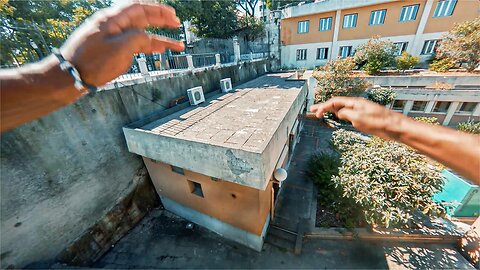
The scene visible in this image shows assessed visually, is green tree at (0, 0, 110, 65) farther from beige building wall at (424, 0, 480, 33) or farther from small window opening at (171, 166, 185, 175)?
beige building wall at (424, 0, 480, 33)

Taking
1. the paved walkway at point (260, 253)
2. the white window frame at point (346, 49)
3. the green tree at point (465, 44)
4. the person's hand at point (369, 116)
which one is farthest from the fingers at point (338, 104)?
the white window frame at point (346, 49)

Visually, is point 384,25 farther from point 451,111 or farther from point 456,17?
point 451,111

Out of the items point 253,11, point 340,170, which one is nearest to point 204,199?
point 340,170

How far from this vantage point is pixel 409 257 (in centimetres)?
520

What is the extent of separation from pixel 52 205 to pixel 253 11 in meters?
34.3

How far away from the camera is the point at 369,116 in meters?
1.32

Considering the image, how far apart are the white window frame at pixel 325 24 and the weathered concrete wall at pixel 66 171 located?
20806 millimetres

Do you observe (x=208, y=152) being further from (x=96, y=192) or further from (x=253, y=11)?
(x=253, y=11)

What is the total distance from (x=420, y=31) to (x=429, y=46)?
172cm

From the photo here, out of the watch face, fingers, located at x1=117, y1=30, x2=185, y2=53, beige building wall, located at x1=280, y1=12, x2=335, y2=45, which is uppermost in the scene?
beige building wall, located at x1=280, y1=12, x2=335, y2=45

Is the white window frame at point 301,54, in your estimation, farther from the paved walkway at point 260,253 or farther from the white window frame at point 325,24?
the paved walkway at point 260,253

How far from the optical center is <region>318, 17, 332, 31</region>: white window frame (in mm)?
19091

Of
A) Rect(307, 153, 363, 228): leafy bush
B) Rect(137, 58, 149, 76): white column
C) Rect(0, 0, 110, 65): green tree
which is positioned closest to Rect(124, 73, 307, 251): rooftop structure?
Rect(137, 58, 149, 76): white column

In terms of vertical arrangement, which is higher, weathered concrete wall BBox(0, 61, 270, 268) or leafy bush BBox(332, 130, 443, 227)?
weathered concrete wall BBox(0, 61, 270, 268)
